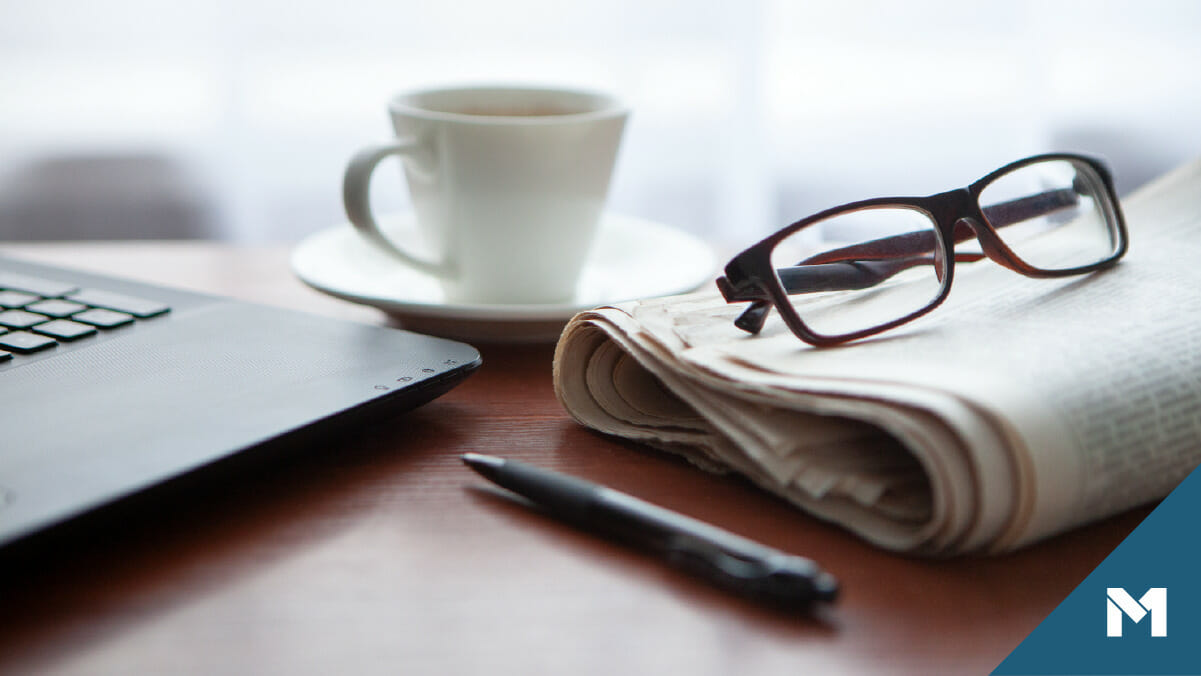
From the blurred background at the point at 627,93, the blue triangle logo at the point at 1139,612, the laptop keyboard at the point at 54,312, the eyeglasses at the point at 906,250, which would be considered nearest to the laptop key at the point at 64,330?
the laptop keyboard at the point at 54,312

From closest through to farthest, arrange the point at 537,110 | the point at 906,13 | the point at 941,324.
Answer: the point at 941,324
the point at 537,110
the point at 906,13

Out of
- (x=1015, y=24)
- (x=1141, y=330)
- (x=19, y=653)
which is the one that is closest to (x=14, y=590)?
(x=19, y=653)

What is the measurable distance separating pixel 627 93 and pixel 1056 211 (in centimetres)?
86

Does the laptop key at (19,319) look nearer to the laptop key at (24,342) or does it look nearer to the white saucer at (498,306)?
the laptop key at (24,342)

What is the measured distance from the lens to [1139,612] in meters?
0.31

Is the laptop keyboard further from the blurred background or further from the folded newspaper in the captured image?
the blurred background

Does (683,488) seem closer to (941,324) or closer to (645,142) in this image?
(941,324)

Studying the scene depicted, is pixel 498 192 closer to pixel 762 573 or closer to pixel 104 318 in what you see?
pixel 104 318

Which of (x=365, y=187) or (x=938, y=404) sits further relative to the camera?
(x=365, y=187)

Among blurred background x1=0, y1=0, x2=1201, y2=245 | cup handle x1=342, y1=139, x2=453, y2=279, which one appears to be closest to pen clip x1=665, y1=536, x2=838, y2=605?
cup handle x1=342, y1=139, x2=453, y2=279

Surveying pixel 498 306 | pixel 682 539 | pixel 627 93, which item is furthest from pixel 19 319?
pixel 627 93

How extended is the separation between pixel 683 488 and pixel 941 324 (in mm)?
125

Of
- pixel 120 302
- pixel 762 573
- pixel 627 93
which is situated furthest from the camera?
pixel 627 93

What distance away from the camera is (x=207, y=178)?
138 centimetres
